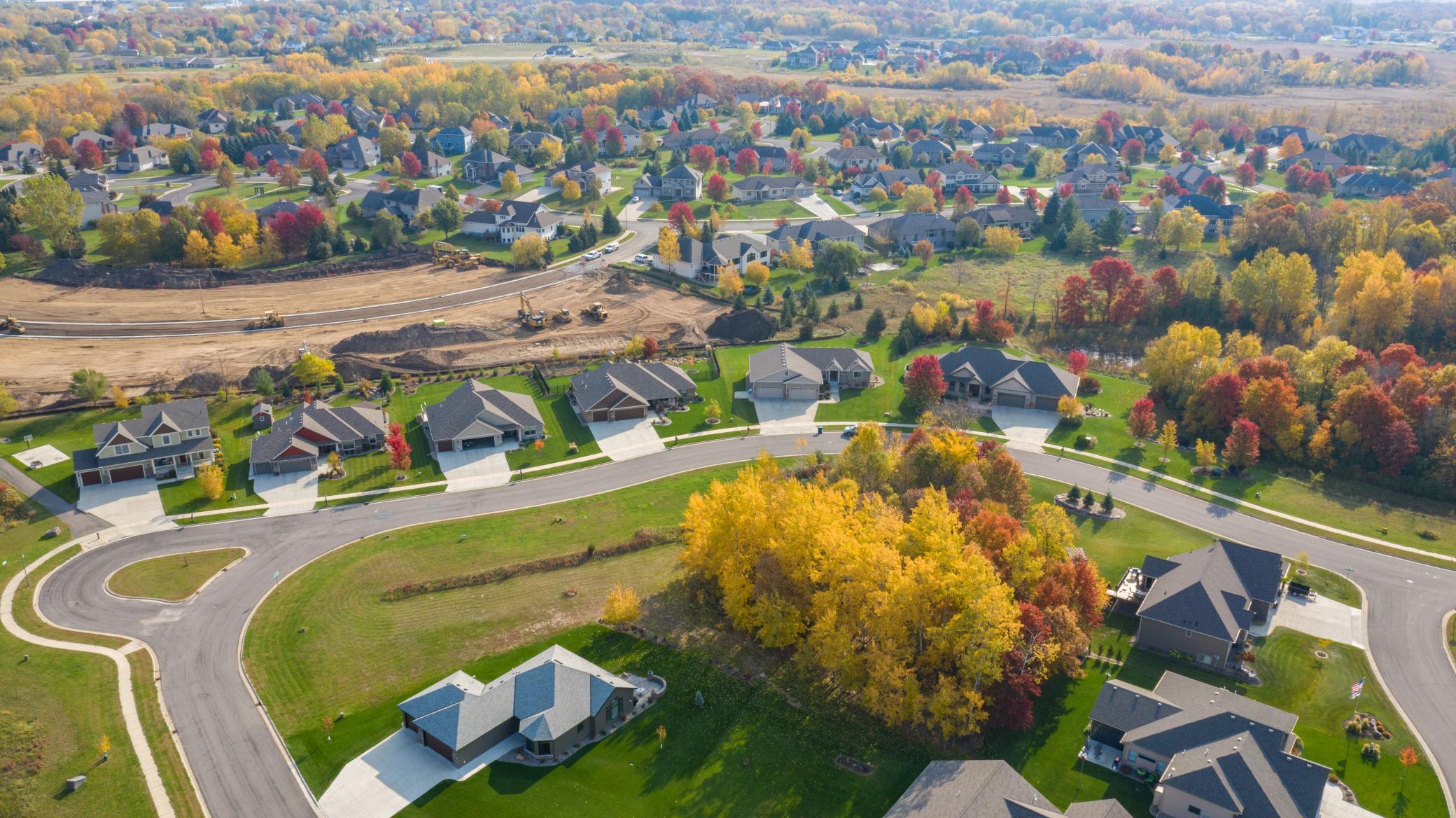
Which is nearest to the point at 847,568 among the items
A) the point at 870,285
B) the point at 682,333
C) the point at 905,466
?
the point at 905,466

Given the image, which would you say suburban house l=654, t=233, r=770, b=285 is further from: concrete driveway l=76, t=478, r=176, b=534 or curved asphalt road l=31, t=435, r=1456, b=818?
concrete driveway l=76, t=478, r=176, b=534

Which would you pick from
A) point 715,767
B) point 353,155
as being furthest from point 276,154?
point 715,767

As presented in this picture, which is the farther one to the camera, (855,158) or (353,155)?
(855,158)

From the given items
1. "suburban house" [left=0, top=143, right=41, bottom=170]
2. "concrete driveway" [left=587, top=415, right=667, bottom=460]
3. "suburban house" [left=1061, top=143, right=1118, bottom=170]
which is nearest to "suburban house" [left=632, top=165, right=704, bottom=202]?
"suburban house" [left=1061, top=143, right=1118, bottom=170]

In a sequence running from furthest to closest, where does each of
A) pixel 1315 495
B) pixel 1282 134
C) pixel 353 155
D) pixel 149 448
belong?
pixel 1282 134
pixel 353 155
pixel 149 448
pixel 1315 495

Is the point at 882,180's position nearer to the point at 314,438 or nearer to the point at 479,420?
the point at 479,420

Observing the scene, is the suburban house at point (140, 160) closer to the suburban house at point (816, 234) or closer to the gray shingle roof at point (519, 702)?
the suburban house at point (816, 234)
